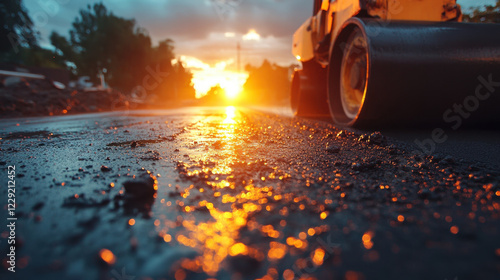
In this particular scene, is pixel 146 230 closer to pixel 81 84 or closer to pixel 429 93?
pixel 429 93

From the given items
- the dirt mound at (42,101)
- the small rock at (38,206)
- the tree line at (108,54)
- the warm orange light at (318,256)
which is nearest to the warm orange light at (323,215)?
the warm orange light at (318,256)

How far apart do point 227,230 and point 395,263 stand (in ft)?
1.54

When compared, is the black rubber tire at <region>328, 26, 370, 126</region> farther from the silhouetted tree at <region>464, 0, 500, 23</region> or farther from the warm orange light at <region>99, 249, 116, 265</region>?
the silhouetted tree at <region>464, 0, 500, 23</region>

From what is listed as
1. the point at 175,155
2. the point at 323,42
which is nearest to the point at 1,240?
the point at 175,155

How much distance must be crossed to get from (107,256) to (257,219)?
1.49 ft

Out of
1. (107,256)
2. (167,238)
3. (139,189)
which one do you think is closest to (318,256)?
(167,238)

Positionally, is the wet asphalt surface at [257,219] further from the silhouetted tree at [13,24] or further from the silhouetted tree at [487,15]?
the silhouetted tree at [13,24]

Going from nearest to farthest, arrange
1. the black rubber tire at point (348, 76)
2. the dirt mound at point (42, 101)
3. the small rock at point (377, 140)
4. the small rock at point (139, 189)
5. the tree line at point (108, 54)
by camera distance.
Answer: the small rock at point (139, 189)
the small rock at point (377, 140)
the black rubber tire at point (348, 76)
the dirt mound at point (42, 101)
the tree line at point (108, 54)

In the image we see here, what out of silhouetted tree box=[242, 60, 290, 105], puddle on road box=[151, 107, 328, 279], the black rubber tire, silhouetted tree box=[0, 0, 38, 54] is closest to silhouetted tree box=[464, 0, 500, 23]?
the black rubber tire

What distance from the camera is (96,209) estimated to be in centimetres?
102

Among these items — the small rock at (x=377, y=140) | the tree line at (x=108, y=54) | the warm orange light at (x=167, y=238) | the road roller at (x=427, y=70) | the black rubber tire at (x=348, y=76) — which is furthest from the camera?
the tree line at (x=108, y=54)

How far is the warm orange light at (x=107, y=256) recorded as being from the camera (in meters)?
0.72

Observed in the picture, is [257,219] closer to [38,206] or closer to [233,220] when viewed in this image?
[233,220]

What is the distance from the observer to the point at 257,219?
0.94 m
